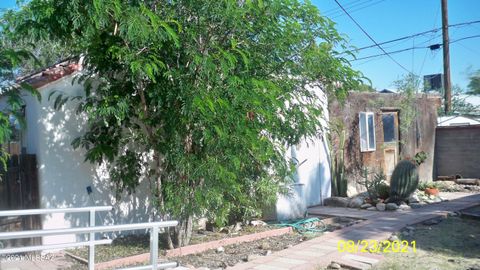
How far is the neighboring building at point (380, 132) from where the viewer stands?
1356cm

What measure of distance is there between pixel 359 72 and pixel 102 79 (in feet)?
14.1

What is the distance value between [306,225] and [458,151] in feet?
32.9

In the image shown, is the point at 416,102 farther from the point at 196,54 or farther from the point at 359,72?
the point at 196,54

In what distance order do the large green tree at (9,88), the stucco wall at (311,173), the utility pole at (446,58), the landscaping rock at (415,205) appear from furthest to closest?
the utility pole at (446,58) → the landscaping rock at (415,205) → the stucco wall at (311,173) → the large green tree at (9,88)

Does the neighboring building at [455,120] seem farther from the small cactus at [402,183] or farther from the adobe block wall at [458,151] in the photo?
the small cactus at [402,183]

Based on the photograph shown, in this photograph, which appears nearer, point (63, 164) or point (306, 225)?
point (63, 164)

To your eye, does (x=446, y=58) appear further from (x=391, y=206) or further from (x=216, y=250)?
(x=216, y=250)

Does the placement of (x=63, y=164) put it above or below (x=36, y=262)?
above

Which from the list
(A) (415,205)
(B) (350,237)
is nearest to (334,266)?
(B) (350,237)

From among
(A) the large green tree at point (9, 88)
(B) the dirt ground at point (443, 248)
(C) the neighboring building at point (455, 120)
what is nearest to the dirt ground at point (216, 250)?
(B) the dirt ground at point (443, 248)

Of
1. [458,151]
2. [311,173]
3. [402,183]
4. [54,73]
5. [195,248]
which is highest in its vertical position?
[54,73]

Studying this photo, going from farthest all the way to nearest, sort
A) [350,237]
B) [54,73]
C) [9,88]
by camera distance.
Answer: [350,237]
[54,73]
[9,88]

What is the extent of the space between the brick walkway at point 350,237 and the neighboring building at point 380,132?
2.57 m
